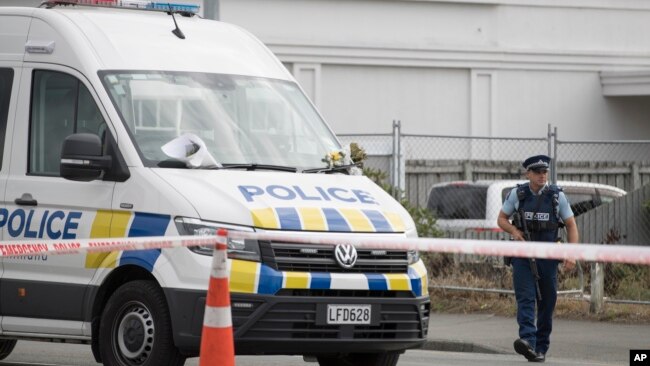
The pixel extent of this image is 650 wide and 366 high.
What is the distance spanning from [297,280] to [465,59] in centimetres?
2103

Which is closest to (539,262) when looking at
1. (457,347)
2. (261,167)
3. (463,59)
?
(457,347)

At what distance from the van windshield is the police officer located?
2931mm

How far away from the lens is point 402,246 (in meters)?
7.78

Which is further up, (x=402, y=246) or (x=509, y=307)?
(x=402, y=246)

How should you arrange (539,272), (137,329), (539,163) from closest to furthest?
(137,329) < (539,163) < (539,272)

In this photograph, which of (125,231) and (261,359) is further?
(261,359)

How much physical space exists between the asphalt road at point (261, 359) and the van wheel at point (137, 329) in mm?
2474

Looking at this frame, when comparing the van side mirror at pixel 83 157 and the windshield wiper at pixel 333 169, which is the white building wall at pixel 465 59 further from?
the van side mirror at pixel 83 157

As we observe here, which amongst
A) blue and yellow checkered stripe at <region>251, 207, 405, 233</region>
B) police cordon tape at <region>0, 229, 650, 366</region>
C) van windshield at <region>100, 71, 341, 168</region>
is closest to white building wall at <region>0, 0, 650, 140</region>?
van windshield at <region>100, 71, 341, 168</region>

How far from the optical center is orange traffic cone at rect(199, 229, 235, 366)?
7.61 metres

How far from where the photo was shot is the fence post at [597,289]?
1625cm

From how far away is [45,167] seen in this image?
33.8ft

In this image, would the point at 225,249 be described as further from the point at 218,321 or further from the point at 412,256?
the point at 412,256

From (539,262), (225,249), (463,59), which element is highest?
(463,59)
